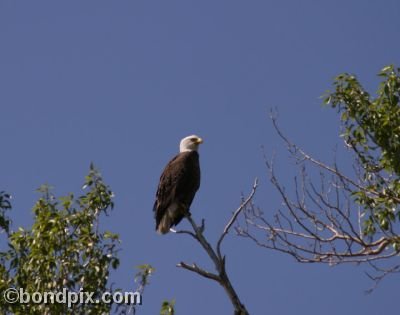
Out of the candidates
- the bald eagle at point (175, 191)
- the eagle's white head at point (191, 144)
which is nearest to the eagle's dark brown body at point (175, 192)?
the bald eagle at point (175, 191)

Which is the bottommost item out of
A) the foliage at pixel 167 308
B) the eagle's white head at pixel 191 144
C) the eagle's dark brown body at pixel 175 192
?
the foliage at pixel 167 308

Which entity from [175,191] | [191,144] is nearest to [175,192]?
[175,191]

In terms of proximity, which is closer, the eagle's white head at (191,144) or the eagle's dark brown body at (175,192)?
the eagle's dark brown body at (175,192)

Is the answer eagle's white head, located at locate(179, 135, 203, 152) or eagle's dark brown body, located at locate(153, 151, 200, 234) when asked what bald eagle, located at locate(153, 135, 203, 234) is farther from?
eagle's white head, located at locate(179, 135, 203, 152)

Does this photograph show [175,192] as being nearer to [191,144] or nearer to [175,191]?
[175,191]

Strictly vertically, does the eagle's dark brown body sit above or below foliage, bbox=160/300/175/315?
above

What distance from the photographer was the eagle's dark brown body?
1093 centimetres

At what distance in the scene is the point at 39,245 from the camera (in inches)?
338

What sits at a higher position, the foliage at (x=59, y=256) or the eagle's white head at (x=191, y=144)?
the eagle's white head at (x=191, y=144)

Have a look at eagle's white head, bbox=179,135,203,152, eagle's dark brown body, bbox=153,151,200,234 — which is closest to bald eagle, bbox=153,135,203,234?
eagle's dark brown body, bbox=153,151,200,234

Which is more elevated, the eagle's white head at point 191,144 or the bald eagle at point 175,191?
the eagle's white head at point 191,144

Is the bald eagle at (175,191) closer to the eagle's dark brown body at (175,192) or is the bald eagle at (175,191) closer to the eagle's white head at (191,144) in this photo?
the eagle's dark brown body at (175,192)

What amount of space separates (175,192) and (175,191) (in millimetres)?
13

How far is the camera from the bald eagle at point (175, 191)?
10.9m
